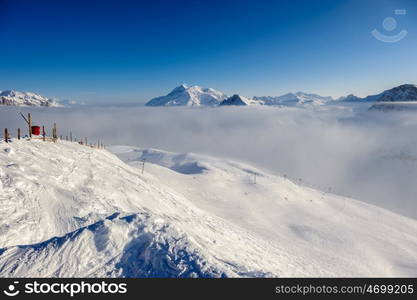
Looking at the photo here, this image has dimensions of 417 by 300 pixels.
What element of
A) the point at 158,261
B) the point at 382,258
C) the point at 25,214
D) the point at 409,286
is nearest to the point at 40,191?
the point at 25,214

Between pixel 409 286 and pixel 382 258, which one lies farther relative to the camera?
pixel 382 258

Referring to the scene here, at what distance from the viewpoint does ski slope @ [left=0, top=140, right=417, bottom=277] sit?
911cm

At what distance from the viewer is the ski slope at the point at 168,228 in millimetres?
9109

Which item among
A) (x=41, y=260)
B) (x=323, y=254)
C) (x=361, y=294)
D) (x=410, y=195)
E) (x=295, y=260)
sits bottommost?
(x=410, y=195)

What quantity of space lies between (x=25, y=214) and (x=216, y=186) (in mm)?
30912

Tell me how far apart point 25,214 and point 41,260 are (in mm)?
4885

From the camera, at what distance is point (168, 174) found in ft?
143

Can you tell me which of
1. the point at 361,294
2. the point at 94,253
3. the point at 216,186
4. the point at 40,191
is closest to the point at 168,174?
the point at 216,186

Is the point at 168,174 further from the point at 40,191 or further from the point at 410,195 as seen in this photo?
the point at 410,195

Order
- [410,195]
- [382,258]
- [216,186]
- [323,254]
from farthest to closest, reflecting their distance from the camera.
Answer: [410,195]
[216,186]
[382,258]
[323,254]

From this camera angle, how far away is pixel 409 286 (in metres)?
8.00

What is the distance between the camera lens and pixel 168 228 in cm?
1085

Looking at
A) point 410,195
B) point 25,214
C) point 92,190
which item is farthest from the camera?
point 410,195

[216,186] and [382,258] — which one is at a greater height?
[216,186]
